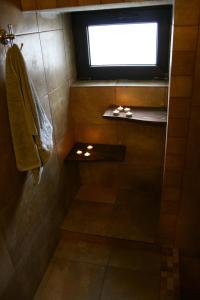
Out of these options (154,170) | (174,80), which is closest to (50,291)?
(154,170)

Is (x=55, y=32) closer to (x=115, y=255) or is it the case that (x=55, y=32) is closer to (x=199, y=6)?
(x=199, y=6)

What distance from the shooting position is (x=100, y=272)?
1.69 m

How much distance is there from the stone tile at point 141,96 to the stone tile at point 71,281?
1.21 meters

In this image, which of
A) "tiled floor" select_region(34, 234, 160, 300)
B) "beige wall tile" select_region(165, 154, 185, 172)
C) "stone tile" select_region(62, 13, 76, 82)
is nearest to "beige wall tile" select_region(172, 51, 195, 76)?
"beige wall tile" select_region(165, 154, 185, 172)

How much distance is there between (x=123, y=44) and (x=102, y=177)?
113 centimetres

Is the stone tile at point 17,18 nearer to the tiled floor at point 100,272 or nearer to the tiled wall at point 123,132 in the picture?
the tiled wall at point 123,132

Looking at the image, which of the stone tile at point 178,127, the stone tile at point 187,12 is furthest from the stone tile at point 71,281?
the stone tile at point 187,12

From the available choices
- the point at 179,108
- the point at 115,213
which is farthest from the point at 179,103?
the point at 115,213

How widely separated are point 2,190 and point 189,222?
117 cm

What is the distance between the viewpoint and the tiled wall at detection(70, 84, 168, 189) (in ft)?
6.12

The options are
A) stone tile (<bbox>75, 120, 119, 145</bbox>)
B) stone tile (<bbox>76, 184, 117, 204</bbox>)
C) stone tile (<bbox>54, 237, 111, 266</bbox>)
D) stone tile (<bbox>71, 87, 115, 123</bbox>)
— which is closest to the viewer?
stone tile (<bbox>54, 237, 111, 266</bbox>)

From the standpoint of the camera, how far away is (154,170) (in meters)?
2.09

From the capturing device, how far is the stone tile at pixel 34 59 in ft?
4.38

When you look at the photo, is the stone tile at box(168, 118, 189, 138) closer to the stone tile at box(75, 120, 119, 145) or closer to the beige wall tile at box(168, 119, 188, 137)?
the beige wall tile at box(168, 119, 188, 137)
